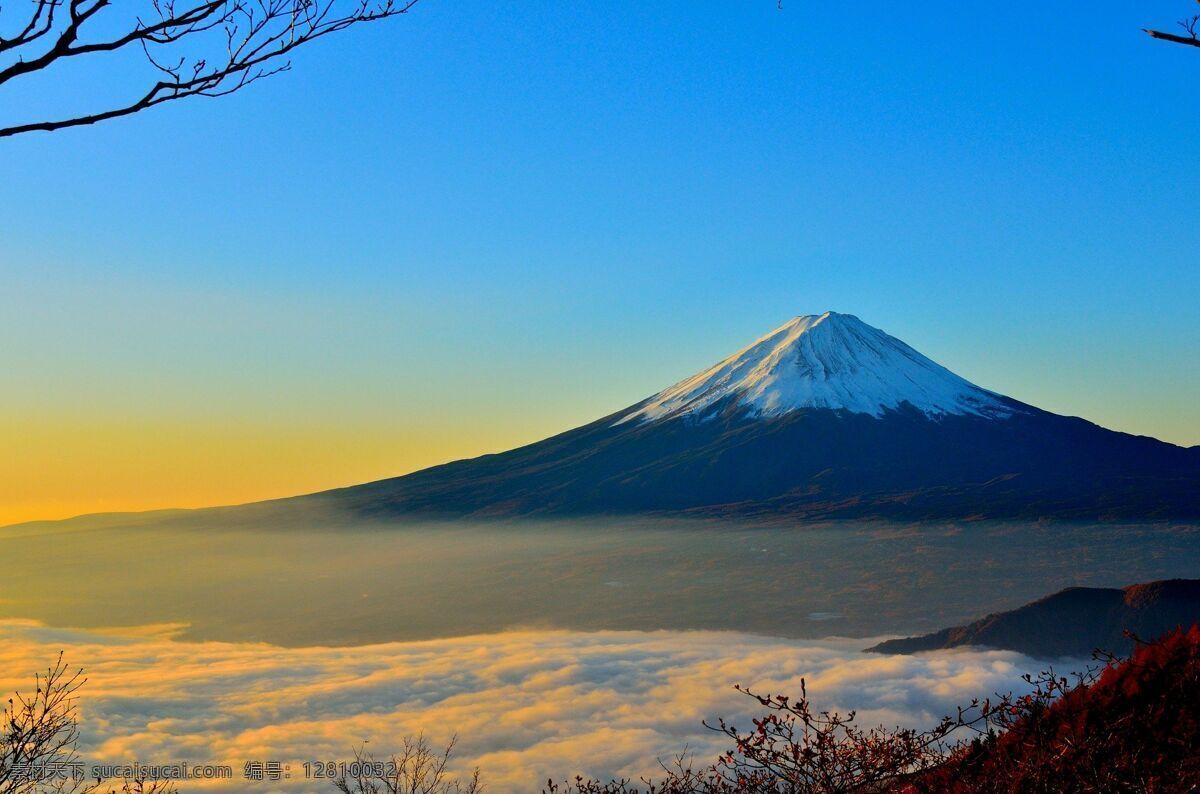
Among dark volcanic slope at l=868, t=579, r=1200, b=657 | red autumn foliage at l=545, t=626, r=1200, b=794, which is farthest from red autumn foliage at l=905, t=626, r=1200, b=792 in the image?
dark volcanic slope at l=868, t=579, r=1200, b=657

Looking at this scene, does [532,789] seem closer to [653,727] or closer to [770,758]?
[653,727]

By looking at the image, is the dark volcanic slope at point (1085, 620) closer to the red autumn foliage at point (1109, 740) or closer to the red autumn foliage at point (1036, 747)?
the red autumn foliage at point (1109, 740)

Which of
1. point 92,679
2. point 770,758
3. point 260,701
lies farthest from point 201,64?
point 92,679

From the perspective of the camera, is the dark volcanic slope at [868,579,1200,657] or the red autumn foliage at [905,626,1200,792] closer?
the red autumn foliage at [905,626,1200,792]

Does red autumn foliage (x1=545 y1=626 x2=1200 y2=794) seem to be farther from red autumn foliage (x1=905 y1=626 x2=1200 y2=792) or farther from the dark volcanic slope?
the dark volcanic slope

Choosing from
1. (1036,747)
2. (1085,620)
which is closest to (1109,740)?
(1036,747)

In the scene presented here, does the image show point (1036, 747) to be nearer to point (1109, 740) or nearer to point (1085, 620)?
point (1109, 740)

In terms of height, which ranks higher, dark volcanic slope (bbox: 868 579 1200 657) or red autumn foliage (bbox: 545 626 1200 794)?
red autumn foliage (bbox: 545 626 1200 794)

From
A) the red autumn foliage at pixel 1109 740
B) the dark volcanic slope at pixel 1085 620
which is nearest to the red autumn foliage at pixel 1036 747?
the red autumn foliage at pixel 1109 740
